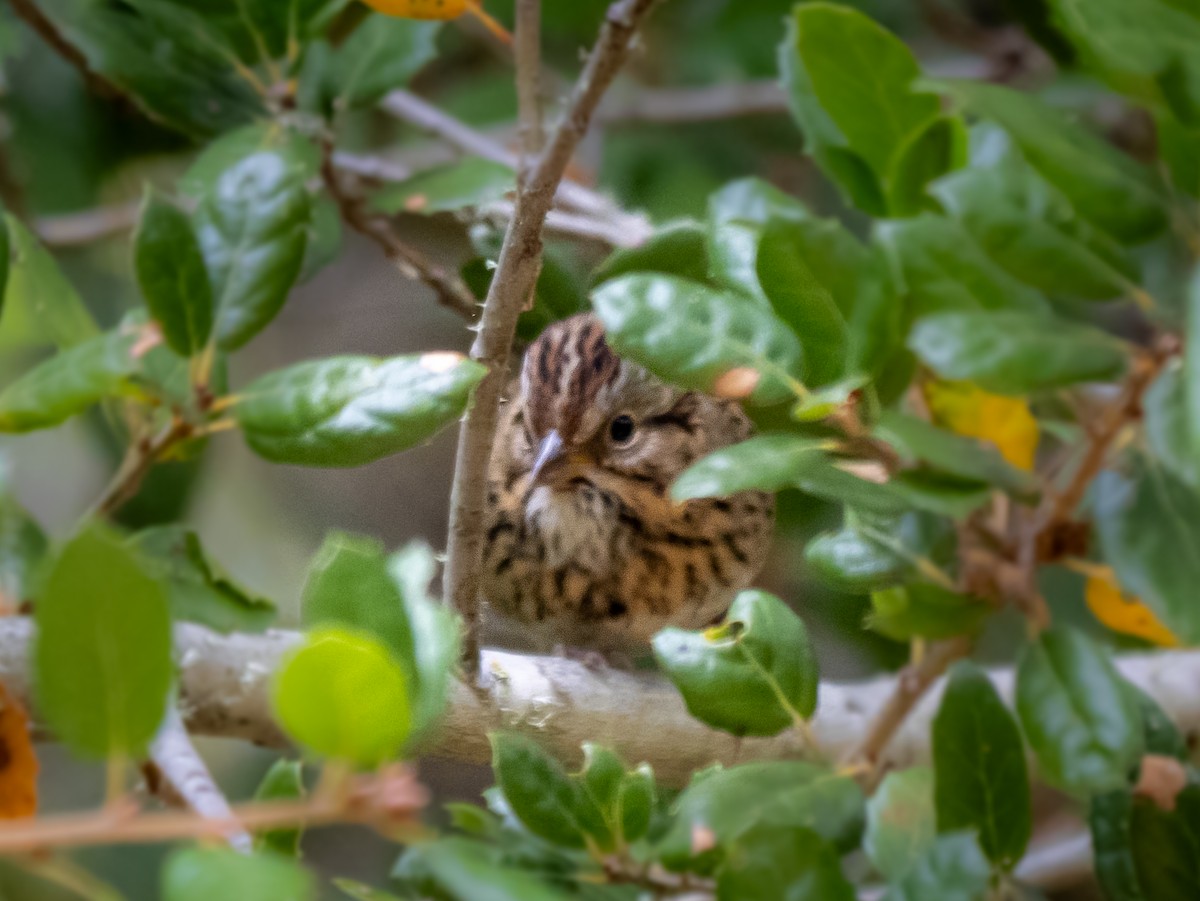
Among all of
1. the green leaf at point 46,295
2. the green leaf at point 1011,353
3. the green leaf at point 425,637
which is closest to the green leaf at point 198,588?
the green leaf at point 46,295

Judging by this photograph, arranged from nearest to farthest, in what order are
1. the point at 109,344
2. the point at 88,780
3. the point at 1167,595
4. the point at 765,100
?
the point at 1167,595 → the point at 109,344 → the point at 765,100 → the point at 88,780

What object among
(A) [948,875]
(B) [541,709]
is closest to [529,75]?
(B) [541,709]

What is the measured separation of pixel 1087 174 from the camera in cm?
83

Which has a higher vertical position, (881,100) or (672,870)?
(881,100)

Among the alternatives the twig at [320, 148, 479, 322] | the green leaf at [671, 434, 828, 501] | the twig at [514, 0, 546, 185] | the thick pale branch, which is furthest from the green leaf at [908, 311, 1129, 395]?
the twig at [320, 148, 479, 322]

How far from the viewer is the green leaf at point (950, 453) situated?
2.76 feet

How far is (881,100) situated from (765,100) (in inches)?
72.0

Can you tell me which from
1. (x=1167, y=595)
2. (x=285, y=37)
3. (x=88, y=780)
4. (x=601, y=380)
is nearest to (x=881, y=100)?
(x=1167, y=595)

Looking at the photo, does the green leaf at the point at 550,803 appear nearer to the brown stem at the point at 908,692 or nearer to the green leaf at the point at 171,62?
the brown stem at the point at 908,692

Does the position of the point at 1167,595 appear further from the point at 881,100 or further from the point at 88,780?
the point at 88,780

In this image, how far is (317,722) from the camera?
0.72 metres

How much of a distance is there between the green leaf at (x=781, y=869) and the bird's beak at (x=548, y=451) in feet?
3.06

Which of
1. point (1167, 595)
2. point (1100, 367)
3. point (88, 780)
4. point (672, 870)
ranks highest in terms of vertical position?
point (1100, 367)

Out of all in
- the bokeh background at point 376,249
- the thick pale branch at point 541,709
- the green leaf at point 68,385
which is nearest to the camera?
the green leaf at point 68,385
